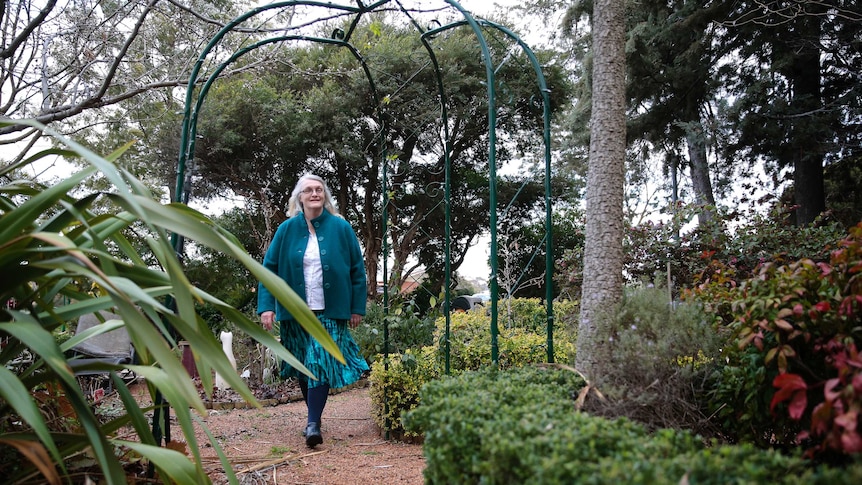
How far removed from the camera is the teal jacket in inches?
129

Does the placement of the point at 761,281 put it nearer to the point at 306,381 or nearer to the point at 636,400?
the point at 636,400

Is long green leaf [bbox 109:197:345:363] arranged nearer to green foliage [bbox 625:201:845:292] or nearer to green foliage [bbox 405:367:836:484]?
green foliage [bbox 405:367:836:484]

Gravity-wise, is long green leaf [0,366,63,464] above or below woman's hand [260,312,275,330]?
below

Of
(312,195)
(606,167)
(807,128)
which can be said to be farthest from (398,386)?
(807,128)

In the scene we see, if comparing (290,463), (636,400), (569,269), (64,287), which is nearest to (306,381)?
(290,463)

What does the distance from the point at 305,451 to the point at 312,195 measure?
146 cm

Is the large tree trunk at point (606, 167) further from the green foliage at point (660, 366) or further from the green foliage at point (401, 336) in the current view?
the green foliage at point (401, 336)

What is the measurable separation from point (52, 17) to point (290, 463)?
13.7 feet

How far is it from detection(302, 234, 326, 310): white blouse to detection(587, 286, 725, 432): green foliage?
1.66 m

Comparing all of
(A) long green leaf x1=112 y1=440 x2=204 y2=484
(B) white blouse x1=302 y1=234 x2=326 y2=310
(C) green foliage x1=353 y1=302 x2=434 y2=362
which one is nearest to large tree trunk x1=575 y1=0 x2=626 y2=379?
(B) white blouse x1=302 y1=234 x2=326 y2=310

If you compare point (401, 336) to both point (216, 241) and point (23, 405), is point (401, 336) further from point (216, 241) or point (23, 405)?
point (23, 405)

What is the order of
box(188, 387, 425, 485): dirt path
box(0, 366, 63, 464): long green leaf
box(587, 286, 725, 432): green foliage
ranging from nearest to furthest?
1. box(0, 366, 63, 464): long green leaf
2. box(587, 286, 725, 432): green foliage
3. box(188, 387, 425, 485): dirt path

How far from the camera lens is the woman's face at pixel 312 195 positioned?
133 inches

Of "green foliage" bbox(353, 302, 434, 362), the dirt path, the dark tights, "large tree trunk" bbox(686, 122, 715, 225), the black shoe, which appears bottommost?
the dirt path
